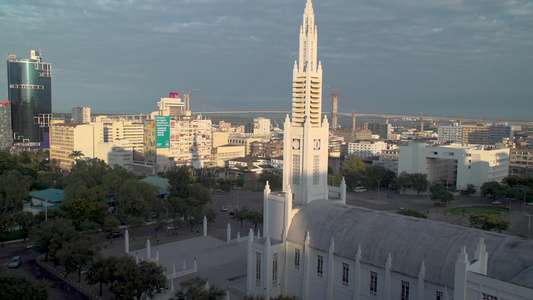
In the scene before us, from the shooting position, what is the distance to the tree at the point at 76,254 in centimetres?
1889

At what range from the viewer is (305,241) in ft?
54.2

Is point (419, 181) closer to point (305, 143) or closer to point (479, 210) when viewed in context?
point (479, 210)

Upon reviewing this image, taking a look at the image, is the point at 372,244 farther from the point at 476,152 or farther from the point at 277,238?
the point at 476,152

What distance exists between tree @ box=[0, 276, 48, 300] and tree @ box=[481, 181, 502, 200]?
40.9m

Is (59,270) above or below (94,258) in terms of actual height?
below

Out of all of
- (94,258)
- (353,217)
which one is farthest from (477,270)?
(94,258)

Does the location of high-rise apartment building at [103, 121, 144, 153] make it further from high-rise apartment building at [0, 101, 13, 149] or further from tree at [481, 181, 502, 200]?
tree at [481, 181, 502, 200]

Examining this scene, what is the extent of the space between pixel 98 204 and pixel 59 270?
6.78 meters

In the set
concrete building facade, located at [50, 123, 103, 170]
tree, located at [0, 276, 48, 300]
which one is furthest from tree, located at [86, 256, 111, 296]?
concrete building facade, located at [50, 123, 103, 170]

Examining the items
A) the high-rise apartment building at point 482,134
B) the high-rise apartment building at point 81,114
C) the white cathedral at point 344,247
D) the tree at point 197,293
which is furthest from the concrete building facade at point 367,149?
the high-rise apartment building at point 81,114

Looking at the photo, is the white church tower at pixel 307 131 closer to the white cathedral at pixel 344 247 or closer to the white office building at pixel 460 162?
the white cathedral at pixel 344 247

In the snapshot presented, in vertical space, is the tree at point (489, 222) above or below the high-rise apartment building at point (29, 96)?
below

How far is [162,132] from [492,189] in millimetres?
40905

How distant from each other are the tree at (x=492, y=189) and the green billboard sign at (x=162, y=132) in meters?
39.8
